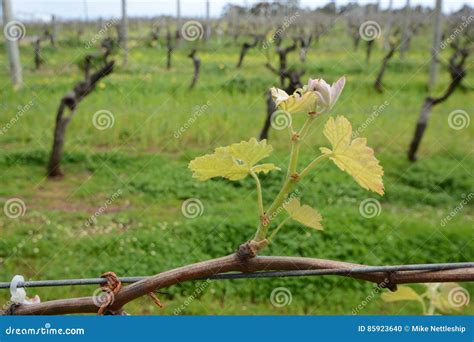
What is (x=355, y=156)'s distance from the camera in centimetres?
49

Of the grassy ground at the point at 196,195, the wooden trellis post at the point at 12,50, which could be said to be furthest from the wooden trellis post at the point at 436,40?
the wooden trellis post at the point at 12,50

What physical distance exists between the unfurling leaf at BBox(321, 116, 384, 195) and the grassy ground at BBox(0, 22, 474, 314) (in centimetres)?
244

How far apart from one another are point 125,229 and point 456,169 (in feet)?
10.3

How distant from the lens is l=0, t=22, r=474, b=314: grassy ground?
3816 mm

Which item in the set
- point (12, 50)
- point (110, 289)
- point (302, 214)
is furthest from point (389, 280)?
point (12, 50)

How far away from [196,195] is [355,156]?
4643 millimetres

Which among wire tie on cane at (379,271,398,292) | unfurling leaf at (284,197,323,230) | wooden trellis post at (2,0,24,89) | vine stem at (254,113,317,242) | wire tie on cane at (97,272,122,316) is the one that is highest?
wooden trellis post at (2,0,24,89)

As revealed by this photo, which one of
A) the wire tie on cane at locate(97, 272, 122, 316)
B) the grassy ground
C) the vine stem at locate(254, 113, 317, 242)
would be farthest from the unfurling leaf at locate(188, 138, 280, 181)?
the grassy ground

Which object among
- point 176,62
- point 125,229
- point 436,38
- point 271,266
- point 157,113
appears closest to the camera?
point 271,266

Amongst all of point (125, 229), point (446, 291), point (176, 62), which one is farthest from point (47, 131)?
point (446, 291)

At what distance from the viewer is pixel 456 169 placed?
5754 mm

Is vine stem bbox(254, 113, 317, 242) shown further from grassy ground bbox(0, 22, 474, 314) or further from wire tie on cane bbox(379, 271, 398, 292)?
grassy ground bbox(0, 22, 474, 314)

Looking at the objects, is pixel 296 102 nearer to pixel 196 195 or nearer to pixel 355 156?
pixel 355 156

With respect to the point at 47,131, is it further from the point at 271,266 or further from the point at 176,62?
the point at 271,266
